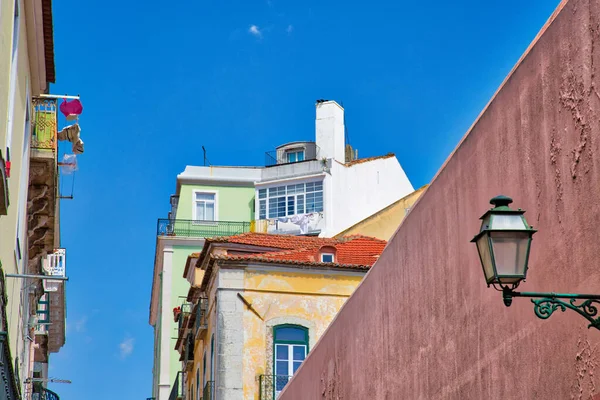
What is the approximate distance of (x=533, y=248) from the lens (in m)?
8.46

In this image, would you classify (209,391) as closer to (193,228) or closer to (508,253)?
(193,228)

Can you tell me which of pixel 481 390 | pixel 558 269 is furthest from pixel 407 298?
pixel 558 269

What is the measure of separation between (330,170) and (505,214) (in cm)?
3899

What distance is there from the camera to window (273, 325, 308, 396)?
2652cm

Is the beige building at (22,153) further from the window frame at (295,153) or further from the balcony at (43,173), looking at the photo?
the window frame at (295,153)

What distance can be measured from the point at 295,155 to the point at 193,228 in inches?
230

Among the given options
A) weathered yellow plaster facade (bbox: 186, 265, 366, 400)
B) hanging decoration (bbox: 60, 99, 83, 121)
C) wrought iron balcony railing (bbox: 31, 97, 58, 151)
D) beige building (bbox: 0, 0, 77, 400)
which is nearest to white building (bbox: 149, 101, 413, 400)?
weathered yellow plaster facade (bbox: 186, 265, 366, 400)

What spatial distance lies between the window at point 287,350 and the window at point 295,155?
69.1ft

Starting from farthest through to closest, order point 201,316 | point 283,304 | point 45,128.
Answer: point 201,316
point 283,304
point 45,128

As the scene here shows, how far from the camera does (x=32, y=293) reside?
2538 cm

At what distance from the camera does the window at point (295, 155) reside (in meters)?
47.8

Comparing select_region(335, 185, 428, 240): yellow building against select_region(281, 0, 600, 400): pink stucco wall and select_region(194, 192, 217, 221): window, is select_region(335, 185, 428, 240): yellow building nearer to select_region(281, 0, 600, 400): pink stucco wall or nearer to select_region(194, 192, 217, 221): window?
select_region(194, 192, 217, 221): window

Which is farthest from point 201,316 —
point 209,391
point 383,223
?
point 383,223

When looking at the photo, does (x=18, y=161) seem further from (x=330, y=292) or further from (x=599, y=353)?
(x=330, y=292)
